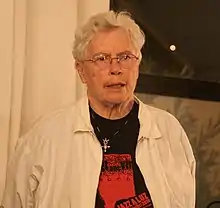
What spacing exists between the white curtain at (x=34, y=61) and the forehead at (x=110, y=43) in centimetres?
37

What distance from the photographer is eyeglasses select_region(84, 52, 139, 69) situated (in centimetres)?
174

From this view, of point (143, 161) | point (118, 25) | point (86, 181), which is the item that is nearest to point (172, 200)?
point (143, 161)

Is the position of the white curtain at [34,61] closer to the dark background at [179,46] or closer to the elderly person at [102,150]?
the elderly person at [102,150]

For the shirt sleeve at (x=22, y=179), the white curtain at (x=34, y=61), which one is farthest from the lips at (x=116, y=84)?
the white curtain at (x=34, y=61)

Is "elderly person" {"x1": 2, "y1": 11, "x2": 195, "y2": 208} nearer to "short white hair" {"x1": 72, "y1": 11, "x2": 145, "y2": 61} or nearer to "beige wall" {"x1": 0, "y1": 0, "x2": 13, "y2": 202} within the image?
"short white hair" {"x1": 72, "y1": 11, "x2": 145, "y2": 61}

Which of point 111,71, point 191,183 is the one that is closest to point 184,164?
point 191,183

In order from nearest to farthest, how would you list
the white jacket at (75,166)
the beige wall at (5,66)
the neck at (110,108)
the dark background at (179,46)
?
the white jacket at (75,166)
the neck at (110,108)
the beige wall at (5,66)
the dark background at (179,46)

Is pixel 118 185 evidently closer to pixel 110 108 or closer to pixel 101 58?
pixel 110 108

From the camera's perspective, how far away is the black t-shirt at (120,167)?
1.71 m

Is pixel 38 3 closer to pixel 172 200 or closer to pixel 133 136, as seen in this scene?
Answer: pixel 133 136

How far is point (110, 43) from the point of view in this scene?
1.74m

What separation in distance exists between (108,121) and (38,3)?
22.4 inches

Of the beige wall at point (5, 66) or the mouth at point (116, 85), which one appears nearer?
the mouth at point (116, 85)

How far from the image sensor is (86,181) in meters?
1.70
